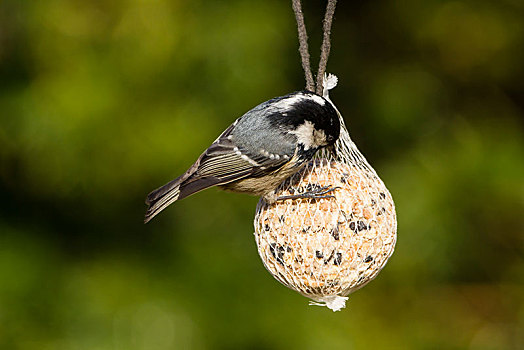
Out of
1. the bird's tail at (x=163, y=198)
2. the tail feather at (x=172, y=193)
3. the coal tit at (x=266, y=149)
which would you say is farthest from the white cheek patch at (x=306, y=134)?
the bird's tail at (x=163, y=198)

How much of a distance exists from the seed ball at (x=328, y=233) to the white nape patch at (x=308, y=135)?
12cm

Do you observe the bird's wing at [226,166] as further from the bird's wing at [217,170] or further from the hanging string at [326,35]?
the hanging string at [326,35]

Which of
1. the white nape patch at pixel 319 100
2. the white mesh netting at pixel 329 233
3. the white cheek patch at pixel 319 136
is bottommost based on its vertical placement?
the white mesh netting at pixel 329 233

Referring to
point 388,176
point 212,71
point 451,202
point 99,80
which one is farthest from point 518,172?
point 99,80

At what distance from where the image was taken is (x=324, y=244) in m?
2.32

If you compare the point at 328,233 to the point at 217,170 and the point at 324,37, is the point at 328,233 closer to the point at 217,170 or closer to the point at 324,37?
the point at 217,170

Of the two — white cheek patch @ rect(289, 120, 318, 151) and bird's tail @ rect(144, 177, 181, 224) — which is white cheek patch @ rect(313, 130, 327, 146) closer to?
white cheek patch @ rect(289, 120, 318, 151)

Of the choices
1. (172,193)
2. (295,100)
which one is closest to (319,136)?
(295,100)

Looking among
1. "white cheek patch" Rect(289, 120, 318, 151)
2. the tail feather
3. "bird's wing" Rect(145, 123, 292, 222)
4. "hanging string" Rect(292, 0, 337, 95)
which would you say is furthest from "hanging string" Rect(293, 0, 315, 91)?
the tail feather

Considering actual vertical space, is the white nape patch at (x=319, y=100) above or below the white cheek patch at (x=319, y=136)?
above

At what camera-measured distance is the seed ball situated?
2330 mm

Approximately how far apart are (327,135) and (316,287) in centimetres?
49

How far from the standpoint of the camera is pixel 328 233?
2328 millimetres

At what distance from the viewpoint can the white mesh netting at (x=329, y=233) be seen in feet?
7.64
